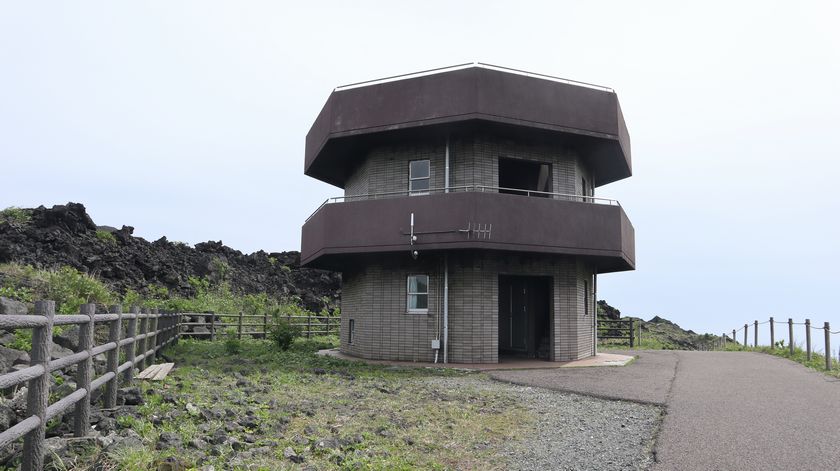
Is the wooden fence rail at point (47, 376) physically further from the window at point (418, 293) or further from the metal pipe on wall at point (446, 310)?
the window at point (418, 293)

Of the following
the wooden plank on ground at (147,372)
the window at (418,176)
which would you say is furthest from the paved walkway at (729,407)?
the wooden plank on ground at (147,372)

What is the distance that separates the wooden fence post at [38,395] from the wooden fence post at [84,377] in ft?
4.01

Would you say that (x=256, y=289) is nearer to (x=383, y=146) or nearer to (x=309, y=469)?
(x=383, y=146)

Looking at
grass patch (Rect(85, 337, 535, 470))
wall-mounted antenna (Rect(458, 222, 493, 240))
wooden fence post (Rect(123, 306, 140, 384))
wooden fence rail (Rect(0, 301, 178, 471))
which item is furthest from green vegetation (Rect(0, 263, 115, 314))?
wall-mounted antenna (Rect(458, 222, 493, 240))

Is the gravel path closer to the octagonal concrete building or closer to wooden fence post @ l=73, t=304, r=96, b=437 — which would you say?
wooden fence post @ l=73, t=304, r=96, b=437

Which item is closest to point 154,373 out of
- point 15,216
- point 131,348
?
point 131,348

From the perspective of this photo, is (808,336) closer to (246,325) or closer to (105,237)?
(246,325)

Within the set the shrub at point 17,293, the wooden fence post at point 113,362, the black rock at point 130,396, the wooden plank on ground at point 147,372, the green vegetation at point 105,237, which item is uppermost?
the green vegetation at point 105,237

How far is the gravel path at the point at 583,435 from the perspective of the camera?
6203mm

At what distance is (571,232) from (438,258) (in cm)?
376

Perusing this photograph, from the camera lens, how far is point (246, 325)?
1051 inches

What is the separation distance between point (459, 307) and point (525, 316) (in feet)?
15.6

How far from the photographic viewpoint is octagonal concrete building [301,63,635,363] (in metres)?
15.6

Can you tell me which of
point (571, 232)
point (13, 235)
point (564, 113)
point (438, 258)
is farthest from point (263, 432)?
point (13, 235)
